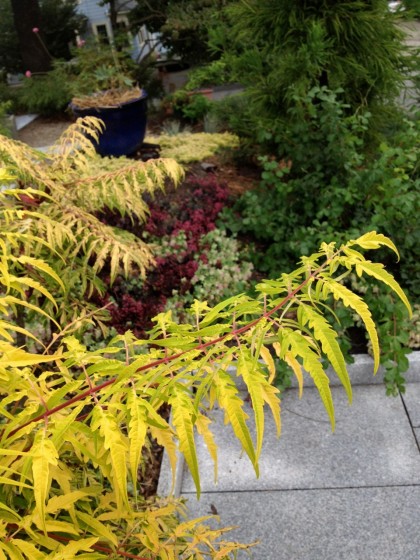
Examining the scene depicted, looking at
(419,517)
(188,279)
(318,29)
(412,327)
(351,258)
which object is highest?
(318,29)

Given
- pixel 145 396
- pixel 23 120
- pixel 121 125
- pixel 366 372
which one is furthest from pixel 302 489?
pixel 23 120

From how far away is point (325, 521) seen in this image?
262 centimetres

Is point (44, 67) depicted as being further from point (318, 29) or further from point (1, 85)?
point (318, 29)

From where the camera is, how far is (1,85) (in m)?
12.1

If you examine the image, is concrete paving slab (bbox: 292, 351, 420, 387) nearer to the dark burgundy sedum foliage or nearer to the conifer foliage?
the dark burgundy sedum foliage

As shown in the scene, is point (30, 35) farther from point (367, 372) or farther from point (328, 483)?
point (328, 483)

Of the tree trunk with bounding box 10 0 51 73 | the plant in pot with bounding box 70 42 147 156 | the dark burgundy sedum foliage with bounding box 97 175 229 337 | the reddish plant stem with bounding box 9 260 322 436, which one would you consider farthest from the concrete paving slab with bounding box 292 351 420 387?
the tree trunk with bounding box 10 0 51 73

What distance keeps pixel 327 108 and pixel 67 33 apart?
45.7ft

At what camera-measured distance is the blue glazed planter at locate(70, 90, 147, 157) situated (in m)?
6.27

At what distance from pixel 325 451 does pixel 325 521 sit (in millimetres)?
446

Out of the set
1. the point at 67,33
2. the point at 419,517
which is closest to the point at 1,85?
the point at 67,33

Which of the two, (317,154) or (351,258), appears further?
(317,154)

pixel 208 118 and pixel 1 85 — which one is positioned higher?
pixel 1 85

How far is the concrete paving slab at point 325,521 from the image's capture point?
8.16 ft
